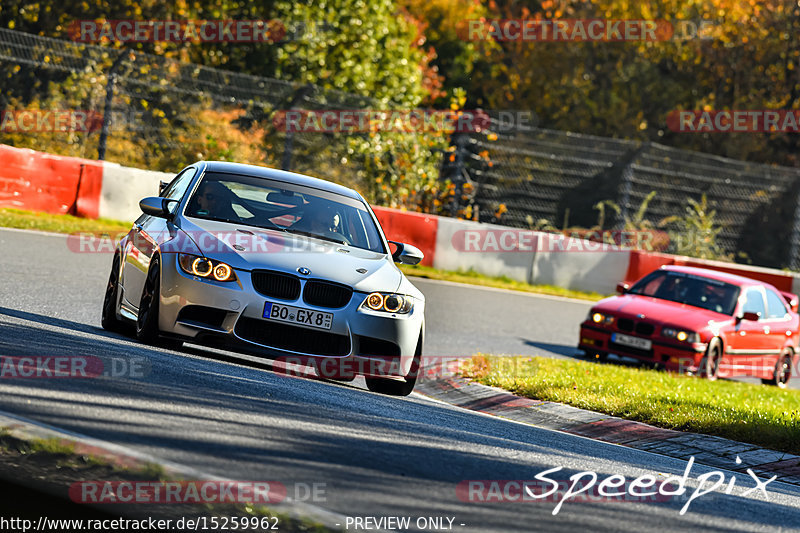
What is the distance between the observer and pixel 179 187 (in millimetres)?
10375

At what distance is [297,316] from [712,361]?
8155 mm

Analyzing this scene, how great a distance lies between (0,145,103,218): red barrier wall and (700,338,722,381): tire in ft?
32.7

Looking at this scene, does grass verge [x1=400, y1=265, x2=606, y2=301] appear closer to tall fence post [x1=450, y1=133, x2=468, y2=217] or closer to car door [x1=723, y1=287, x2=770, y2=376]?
tall fence post [x1=450, y1=133, x2=468, y2=217]

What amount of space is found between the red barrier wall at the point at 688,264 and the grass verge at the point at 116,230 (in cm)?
89

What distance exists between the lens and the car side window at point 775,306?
17.0m

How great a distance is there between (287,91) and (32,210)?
6066 millimetres

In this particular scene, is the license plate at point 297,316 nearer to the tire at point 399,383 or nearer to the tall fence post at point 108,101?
the tire at point 399,383

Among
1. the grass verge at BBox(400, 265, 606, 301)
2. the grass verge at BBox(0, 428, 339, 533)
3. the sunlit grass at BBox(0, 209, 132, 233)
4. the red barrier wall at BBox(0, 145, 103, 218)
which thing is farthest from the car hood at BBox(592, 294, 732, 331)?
the grass verge at BBox(0, 428, 339, 533)

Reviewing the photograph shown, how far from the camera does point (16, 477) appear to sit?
16.2 feet

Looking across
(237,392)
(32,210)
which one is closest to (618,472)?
(237,392)

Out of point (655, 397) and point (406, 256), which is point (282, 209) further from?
point (655, 397)

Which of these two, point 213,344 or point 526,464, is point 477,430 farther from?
point 213,344

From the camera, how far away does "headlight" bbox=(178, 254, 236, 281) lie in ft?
28.0

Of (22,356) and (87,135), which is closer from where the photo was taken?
(22,356)
